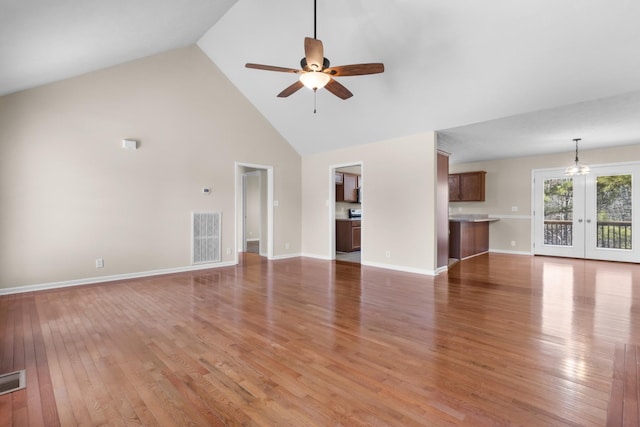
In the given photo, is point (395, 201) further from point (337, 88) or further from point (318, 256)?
point (337, 88)

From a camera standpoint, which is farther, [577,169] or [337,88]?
[577,169]

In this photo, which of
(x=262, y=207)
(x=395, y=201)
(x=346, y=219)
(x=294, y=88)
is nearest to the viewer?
(x=294, y=88)

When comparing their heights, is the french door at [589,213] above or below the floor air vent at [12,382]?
above

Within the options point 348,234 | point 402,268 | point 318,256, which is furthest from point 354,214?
point 402,268

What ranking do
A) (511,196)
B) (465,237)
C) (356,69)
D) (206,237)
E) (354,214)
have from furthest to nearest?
(354,214), (511,196), (465,237), (206,237), (356,69)

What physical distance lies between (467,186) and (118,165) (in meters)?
8.22

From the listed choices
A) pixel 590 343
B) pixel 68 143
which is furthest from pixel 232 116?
pixel 590 343

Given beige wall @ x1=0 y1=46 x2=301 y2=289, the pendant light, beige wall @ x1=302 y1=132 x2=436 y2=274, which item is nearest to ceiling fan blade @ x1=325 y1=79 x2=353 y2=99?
beige wall @ x1=302 y1=132 x2=436 y2=274

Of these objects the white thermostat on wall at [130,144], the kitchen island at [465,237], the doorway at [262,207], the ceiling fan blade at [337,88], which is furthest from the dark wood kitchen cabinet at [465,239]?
the white thermostat on wall at [130,144]

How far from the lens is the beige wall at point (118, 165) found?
416 centimetres

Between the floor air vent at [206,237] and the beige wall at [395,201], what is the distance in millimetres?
2417

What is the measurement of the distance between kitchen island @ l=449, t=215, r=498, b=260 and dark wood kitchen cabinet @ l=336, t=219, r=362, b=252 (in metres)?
2.30

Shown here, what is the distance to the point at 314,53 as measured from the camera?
2926 mm

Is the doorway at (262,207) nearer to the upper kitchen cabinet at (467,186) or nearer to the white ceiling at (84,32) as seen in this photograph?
the white ceiling at (84,32)
